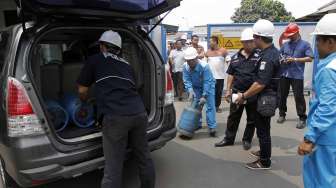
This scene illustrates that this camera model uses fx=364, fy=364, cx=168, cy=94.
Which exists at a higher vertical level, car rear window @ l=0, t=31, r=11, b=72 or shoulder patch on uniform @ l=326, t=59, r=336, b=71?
car rear window @ l=0, t=31, r=11, b=72

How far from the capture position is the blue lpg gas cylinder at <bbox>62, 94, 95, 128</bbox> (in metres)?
4.35

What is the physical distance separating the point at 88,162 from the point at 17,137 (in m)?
0.70

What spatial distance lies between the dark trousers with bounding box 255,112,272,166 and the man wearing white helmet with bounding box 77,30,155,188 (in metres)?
1.72

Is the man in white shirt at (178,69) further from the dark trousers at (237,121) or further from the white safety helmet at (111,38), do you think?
the white safety helmet at (111,38)

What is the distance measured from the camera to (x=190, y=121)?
19.4ft

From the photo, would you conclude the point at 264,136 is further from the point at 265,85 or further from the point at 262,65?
the point at 262,65

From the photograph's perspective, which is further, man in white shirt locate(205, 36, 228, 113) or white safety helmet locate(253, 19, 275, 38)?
man in white shirt locate(205, 36, 228, 113)

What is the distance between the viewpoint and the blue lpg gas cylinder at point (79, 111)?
435cm

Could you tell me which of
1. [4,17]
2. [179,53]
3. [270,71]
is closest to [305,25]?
[179,53]

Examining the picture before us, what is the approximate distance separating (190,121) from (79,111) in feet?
6.93

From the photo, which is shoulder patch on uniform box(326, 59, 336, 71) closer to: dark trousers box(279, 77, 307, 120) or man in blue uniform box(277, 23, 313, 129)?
man in blue uniform box(277, 23, 313, 129)

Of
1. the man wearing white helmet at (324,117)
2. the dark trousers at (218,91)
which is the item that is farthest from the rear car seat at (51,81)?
the dark trousers at (218,91)

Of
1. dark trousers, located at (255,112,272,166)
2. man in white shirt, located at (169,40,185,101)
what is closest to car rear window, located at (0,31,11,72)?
dark trousers, located at (255,112,272,166)

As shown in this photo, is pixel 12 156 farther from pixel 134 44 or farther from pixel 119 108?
pixel 134 44
